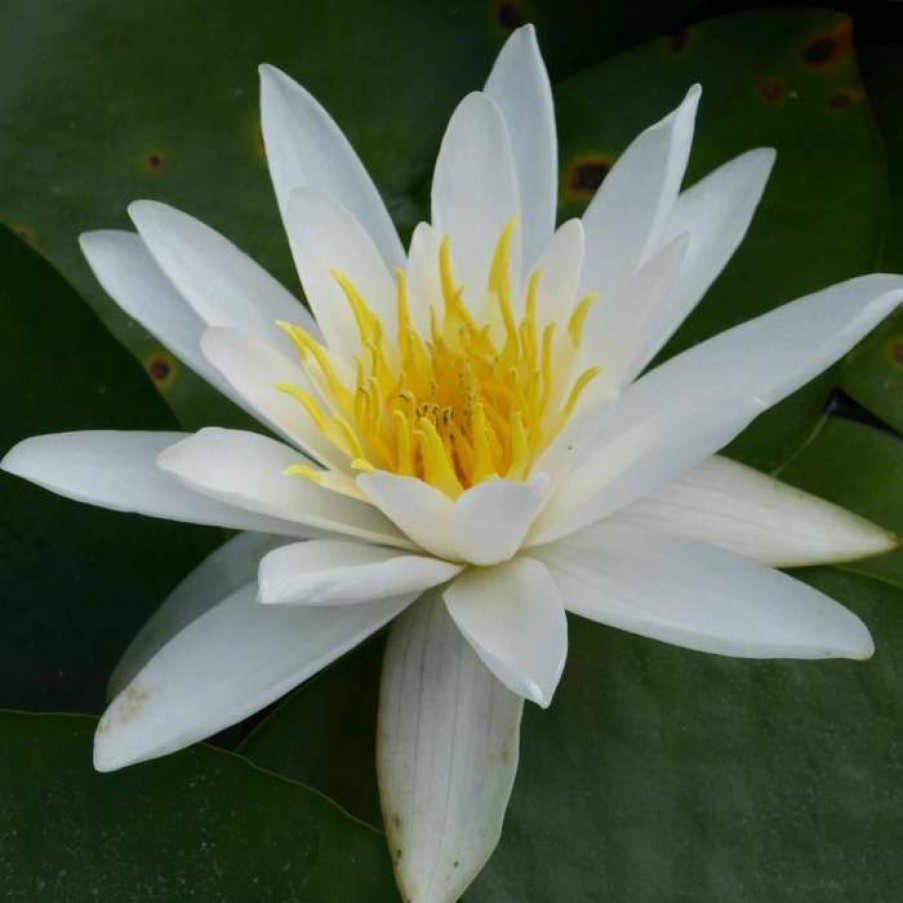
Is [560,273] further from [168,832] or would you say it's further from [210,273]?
[168,832]

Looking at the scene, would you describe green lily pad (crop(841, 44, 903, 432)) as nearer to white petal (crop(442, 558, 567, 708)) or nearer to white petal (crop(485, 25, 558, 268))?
white petal (crop(485, 25, 558, 268))

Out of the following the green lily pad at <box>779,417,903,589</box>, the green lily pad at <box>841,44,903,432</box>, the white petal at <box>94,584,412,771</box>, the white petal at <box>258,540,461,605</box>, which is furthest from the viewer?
the green lily pad at <box>841,44,903,432</box>

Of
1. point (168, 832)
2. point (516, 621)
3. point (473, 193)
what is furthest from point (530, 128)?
point (168, 832)

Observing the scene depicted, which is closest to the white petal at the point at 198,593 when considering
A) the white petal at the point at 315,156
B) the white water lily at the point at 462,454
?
the white water lily at the point at 462,454

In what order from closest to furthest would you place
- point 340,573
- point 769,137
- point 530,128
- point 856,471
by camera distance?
point 340,573
point 530,128
point 856,471
point 769,137

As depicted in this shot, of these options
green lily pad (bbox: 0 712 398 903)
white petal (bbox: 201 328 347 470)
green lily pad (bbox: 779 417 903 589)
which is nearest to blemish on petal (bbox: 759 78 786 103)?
green lily pad (bbox: 779 417 903 589)

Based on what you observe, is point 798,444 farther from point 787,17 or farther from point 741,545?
point 787,17
